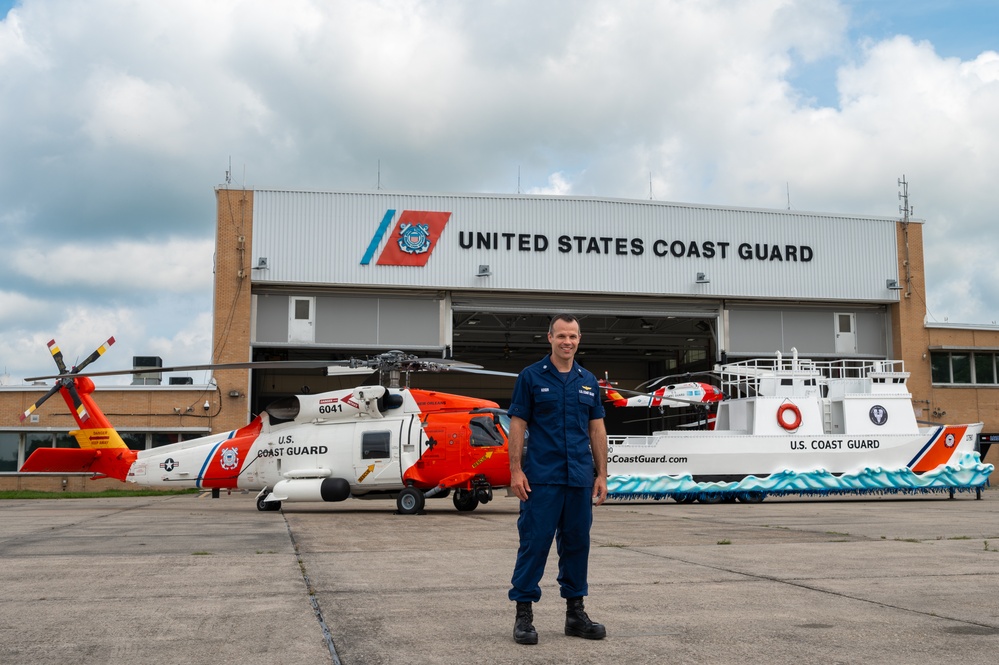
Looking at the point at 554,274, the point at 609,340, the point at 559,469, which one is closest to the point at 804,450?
the point at 554,274

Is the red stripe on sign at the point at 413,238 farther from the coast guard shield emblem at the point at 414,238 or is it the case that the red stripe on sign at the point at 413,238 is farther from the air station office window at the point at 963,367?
the air station office window at the point at 963,367

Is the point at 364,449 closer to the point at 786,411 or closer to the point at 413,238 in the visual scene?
the point at 786,411

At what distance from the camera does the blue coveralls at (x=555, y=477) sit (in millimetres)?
4605

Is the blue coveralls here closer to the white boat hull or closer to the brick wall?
the white boat hull

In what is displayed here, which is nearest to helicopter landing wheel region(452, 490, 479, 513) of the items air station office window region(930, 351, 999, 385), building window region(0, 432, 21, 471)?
building window region(0, 432, 21, 471)

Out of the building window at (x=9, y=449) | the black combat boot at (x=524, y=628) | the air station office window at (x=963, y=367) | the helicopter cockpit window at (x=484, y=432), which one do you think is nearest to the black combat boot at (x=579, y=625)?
the black combat boot at (x=524, y=628)

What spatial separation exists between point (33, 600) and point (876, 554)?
7.10 metres

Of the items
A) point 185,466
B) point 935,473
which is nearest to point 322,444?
point 185,466

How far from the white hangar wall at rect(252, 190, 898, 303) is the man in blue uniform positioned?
2644 centimetres

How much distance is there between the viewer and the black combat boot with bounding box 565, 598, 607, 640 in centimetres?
441

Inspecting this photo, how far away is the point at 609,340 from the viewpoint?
140ft

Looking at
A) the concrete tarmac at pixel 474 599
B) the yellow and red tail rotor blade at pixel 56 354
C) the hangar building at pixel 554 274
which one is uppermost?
the hangar building at pixel 554 274

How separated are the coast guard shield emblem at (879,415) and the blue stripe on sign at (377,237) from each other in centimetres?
1701

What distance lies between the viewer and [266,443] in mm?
17578
